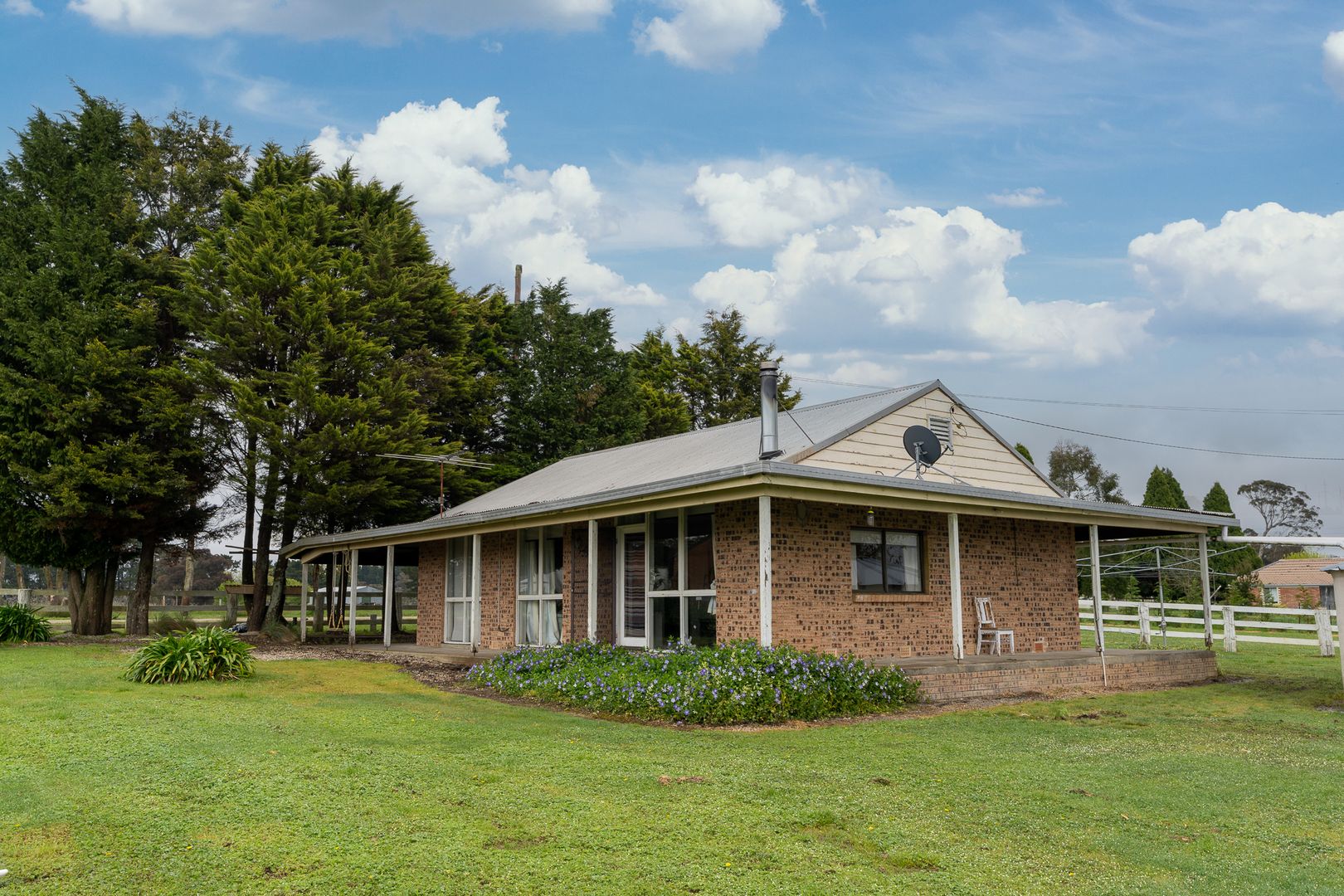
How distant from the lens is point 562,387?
30.4 metres

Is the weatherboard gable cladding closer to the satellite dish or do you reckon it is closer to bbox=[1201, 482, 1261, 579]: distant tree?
the satellite dish

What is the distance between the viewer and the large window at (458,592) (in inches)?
709

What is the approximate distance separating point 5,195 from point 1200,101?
970 inches

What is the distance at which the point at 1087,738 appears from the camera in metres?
8.38

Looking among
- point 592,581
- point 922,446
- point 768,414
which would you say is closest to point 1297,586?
point 922,446

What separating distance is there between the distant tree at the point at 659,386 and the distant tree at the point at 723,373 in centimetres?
47

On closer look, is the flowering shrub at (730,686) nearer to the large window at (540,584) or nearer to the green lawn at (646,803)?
the green lawn at (646,803)

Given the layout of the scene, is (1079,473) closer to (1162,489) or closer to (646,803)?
(1162,489)

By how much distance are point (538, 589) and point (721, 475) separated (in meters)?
6.39

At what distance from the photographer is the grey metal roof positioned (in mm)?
11141

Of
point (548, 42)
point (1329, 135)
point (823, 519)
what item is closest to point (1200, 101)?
point (1329, 135)

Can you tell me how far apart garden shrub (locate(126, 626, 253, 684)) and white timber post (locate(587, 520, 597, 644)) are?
14.5 feet

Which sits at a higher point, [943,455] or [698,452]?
[698,452]

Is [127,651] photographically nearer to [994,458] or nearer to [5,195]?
[5,195]
